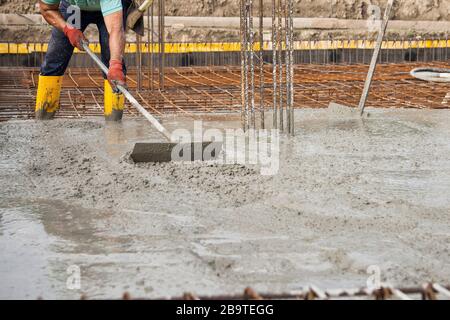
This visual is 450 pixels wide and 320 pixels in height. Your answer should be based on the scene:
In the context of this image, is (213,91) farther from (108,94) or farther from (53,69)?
(53,69)

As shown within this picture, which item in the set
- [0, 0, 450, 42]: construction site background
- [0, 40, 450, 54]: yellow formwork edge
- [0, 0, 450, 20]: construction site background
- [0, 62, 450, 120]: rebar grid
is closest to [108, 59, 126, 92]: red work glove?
[0, 62, 450, 120]: rebar grid

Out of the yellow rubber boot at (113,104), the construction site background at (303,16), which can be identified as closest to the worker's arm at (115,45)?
the yellow rubber boot at (113,104)

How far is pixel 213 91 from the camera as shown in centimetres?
899

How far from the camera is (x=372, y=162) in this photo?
199 inches

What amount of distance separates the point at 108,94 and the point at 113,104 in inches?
3.6

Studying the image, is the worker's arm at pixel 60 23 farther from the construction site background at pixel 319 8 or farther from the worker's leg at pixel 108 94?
the construction site background at pixel 319 8

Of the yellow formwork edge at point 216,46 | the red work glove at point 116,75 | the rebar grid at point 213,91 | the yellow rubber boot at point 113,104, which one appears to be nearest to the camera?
the red work glove at point 116,75

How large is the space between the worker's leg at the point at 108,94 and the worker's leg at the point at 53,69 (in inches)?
6.1

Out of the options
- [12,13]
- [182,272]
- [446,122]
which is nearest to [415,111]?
[446,122]

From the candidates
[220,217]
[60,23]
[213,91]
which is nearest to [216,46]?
[213,91]

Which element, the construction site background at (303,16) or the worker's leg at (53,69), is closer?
the worker's leg at (53,69)

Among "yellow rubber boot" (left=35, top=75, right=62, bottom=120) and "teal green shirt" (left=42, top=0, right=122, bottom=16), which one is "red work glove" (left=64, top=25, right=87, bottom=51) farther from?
"yellow rubber boot" (left=35, top=75, right=62, bottom=120)

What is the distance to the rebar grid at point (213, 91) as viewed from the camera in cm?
795

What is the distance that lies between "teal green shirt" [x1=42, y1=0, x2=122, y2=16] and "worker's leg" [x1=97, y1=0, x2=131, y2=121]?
0.77 ft
